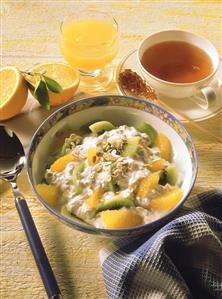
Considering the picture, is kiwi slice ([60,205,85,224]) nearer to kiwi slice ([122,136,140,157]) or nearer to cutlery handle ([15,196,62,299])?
cutlery handle ([15,196,62,299])

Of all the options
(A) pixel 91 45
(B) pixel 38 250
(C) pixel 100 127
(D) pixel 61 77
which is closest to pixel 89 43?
(A) pixel 91 45

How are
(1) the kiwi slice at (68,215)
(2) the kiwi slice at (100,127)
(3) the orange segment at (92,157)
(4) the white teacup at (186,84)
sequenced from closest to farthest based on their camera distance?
(1) the kiwi slice at (68,215)
(3) the orange segment at (92,157)
(2) the kiwi slice at (100,127)
(4) the white teacup at (186,84)

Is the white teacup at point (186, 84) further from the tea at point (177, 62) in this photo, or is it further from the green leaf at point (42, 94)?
the green leaf at point (42, 94)

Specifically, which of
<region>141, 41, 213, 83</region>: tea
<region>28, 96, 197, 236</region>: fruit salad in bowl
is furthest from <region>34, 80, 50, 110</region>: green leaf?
<region>141, 41, 213, 83</region>: tea

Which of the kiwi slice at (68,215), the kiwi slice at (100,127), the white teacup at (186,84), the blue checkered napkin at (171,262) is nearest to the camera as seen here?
the blue checkered napkin at (171,262)

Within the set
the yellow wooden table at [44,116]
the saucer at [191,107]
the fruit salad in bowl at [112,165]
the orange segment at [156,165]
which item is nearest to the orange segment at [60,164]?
the fruit salad in bowl at [112,165]

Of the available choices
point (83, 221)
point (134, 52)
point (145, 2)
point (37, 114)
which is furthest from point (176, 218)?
point (145, 2)

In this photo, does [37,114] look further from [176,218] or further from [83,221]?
[176,218]
